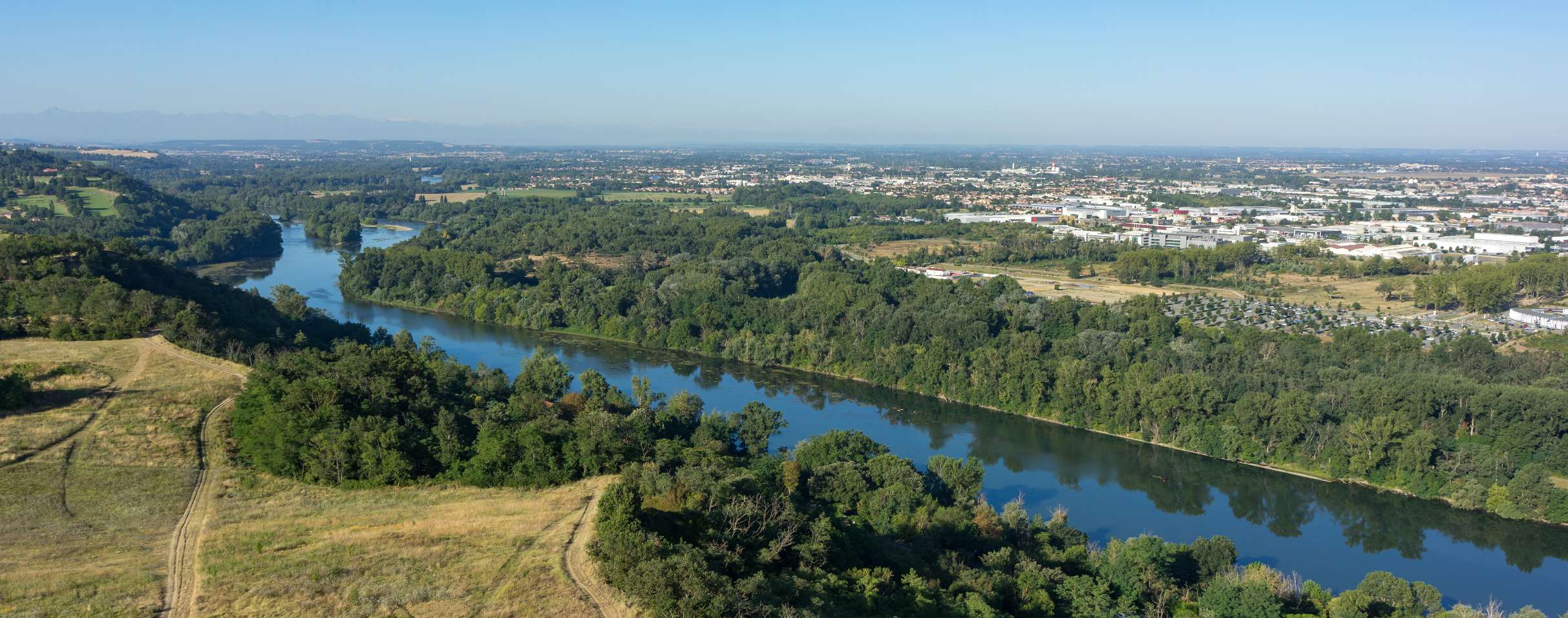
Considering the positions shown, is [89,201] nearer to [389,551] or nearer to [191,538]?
[191,538]

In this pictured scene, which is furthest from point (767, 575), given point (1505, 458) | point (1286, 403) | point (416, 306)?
point (416, 306)

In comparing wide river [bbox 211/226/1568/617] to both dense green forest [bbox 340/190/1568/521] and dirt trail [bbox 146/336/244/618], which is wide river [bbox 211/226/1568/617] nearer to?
dense green forest [bbox 340/190/1568/521]

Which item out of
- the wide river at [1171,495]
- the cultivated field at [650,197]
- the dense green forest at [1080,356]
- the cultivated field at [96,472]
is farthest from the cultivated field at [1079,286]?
the cultivated field at [650,197]

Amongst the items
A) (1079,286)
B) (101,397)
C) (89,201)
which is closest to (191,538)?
(101,397)

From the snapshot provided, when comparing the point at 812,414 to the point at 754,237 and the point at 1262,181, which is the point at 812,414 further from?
the point at 1262,181

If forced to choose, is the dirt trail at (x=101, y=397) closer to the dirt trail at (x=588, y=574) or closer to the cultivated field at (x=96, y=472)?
the cultivated field at (x=96, y=472)
